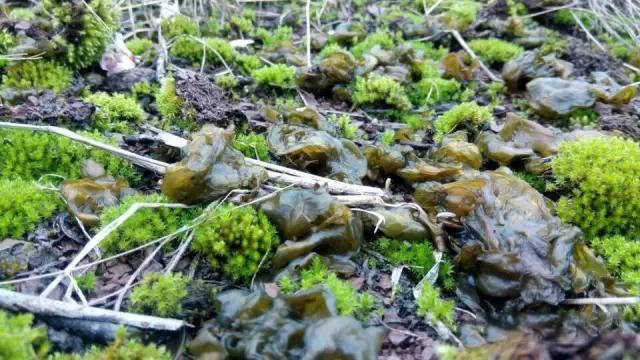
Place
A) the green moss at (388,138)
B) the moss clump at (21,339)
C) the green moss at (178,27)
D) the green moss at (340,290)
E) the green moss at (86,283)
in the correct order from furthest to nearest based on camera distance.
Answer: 1. the green moss at (178,27)
2. the green moss at (388,138)
3. the green moss at (86,283)
4. the green moss at (340,290)
5. the moss clump at (21,339)

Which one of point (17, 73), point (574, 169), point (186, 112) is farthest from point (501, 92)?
point (17, 73)

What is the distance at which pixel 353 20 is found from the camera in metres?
5.95

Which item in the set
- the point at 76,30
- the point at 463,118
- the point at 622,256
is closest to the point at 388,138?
the point at 463,118

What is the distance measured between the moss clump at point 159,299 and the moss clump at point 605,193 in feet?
7.07

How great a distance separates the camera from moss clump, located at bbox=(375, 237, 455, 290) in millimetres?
Answer: 2812

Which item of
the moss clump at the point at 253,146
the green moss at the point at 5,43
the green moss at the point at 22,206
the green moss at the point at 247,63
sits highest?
the green moss at the point at 5,43

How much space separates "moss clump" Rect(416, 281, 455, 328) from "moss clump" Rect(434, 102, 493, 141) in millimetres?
1611

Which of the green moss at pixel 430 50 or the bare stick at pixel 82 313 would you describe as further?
the green moss at pixel 430 50

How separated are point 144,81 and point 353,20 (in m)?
2.62

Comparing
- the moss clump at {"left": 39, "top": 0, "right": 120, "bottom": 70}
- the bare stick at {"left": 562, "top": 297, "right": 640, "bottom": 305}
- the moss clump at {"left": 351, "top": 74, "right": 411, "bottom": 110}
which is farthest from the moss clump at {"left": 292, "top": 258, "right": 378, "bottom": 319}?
the moss clump at {"left": 39, "top": 0, "right": 120, "bottom": 70}

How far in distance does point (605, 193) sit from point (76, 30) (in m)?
3.80

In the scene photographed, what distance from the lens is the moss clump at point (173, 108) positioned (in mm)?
3666

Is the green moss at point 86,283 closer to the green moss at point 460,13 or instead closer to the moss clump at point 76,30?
the moss clump at point 76,30

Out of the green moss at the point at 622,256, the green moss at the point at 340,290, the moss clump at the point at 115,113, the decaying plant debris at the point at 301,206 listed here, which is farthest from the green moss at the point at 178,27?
the green moss at the point at 622,256
